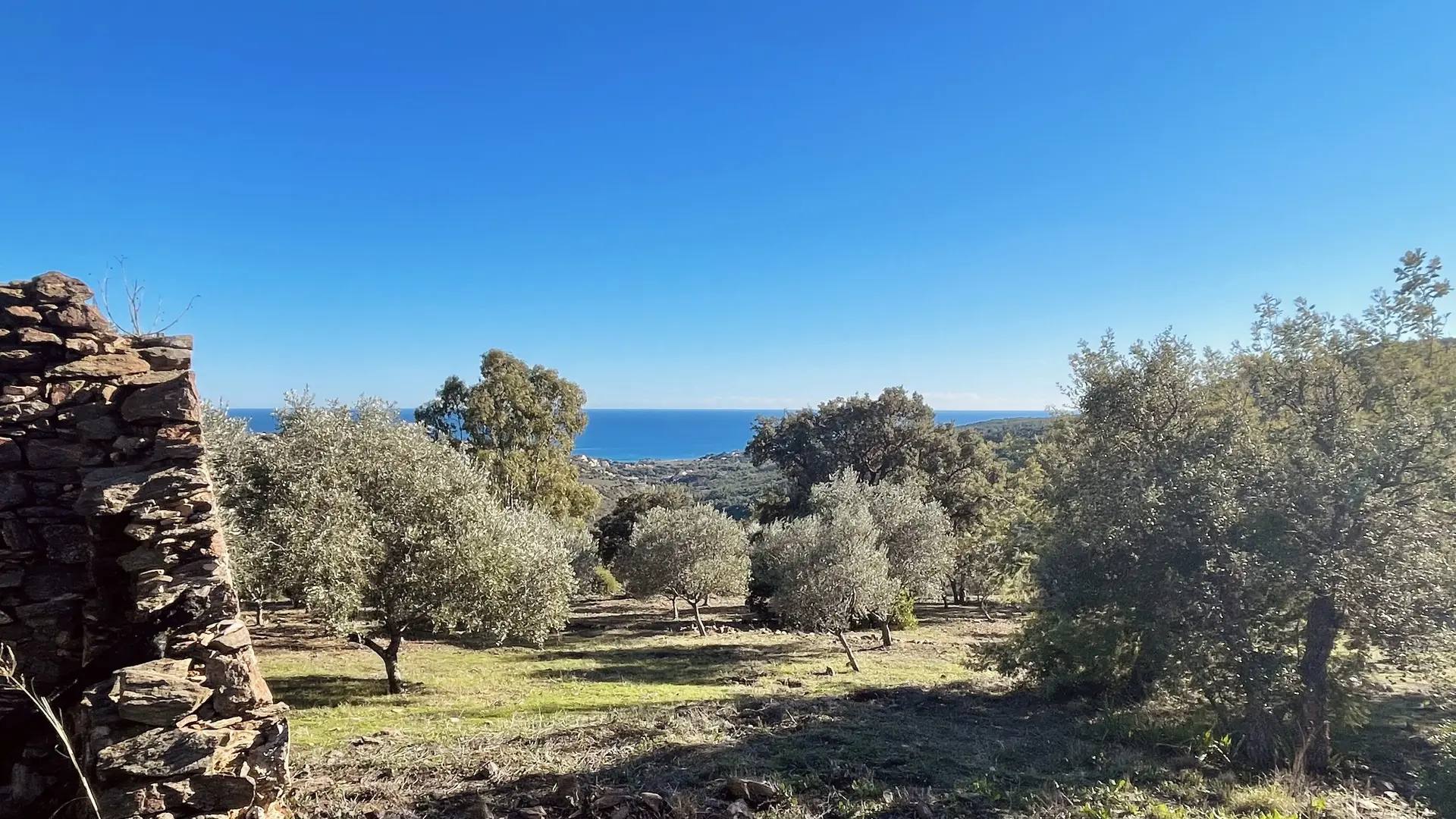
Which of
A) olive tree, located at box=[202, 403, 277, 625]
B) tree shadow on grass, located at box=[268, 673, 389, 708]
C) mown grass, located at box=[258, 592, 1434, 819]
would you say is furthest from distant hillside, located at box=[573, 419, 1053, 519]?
olive tree, located at box=[202, 403, 277, 625]

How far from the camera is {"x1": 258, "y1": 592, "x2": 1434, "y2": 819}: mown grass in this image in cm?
807

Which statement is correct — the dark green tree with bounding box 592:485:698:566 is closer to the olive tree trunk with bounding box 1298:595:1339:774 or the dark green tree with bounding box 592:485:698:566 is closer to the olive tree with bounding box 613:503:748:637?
the olive tree with bounding box 613:503:748:637

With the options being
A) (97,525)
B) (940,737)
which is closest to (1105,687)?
(940,737)

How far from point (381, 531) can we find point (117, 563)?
320 inches

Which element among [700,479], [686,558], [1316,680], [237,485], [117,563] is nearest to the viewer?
[117,563]

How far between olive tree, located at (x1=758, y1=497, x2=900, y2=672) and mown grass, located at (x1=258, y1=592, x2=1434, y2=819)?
275 centimetres

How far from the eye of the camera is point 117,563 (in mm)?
7180

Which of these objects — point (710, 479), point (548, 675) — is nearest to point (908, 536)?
point (548, 675)

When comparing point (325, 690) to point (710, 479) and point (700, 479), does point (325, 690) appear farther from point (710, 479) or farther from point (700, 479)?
point (700, 479)

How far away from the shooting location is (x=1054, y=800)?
8445mm

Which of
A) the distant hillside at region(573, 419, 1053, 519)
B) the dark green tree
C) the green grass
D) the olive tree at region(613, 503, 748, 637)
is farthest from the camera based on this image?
the distant hillside at region(573, 419, 1053, 519)

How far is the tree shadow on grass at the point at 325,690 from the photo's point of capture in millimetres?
15508

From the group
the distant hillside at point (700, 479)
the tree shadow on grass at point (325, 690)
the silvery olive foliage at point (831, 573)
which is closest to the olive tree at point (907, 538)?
the silvery olive foliage at point (831, 573)

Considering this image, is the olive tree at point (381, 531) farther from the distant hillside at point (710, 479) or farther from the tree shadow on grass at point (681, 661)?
the distant hillside at point (710, 479)
